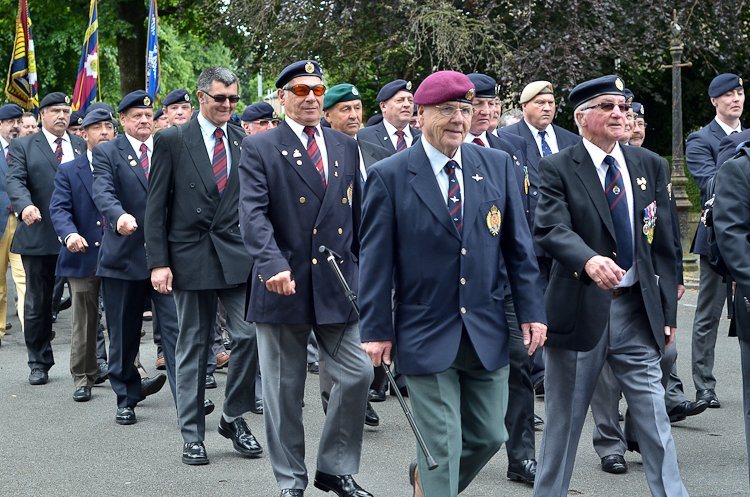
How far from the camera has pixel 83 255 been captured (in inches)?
308

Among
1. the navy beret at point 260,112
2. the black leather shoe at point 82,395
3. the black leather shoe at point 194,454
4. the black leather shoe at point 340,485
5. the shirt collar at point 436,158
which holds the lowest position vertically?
the black leather shoe at point 82,395

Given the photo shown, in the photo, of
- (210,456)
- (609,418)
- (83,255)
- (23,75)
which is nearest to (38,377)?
(83,255)

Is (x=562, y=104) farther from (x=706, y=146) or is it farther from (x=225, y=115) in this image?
(x=225, y=115)

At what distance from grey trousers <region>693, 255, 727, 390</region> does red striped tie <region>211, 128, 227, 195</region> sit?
3.77m

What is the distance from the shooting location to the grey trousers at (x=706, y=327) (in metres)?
7.12

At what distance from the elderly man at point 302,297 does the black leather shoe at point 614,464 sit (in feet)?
5.01

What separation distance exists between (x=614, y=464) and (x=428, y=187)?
2448 mm

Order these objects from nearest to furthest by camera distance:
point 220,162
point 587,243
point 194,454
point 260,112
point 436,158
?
1. point 436,158
2. point 587,243
3. point 194,454
4. point 220,162
5. point 260,112

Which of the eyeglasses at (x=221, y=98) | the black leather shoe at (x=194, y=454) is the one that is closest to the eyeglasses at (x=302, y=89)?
the eyeglasses at (x=221, y=98)

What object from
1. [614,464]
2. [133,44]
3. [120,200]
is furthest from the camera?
[133,44]

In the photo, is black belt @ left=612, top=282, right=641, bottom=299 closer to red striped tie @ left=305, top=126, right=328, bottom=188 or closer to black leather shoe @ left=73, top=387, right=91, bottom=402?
red striped tie @ left=305, top=126, right=328, bottom=188

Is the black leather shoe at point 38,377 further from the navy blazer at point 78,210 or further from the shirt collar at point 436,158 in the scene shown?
the shirt collar at point 436,158

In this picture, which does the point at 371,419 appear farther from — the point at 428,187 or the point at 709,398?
the point at 428,187

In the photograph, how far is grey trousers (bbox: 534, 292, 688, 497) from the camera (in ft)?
14.3
